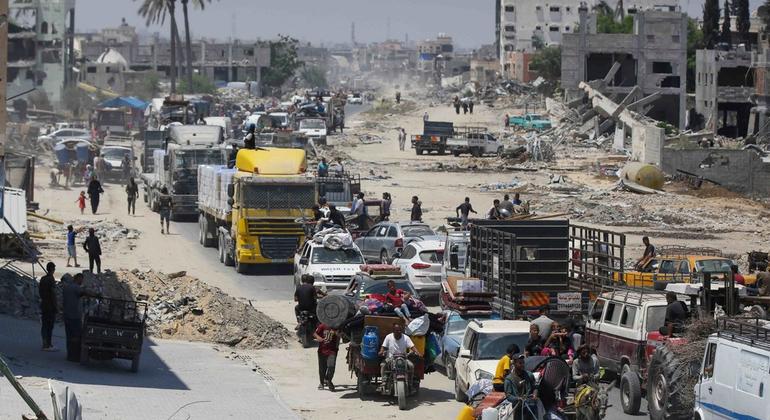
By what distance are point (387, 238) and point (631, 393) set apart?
1581 centimetres

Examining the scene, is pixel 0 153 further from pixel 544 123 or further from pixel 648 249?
pixel 544 123

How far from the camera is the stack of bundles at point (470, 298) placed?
74.9 feet

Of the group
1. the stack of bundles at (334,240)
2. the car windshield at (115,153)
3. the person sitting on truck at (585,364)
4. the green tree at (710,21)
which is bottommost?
the person sitting on truck at (585,364)

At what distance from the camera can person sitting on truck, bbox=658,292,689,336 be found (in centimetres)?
1908

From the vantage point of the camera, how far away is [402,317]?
2009 centimetres

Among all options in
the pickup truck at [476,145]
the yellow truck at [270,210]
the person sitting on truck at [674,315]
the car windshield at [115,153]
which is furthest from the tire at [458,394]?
the pickup truck at [476,145]

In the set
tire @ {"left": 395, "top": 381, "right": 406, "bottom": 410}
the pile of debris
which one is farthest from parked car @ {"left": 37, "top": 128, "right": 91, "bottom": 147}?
tire @ {"left": 395, "top": 381, "right": 406, "bottom": 410}

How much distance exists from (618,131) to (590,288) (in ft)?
184

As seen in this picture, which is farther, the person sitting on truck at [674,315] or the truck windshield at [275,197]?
the truck windshield at [275,197]

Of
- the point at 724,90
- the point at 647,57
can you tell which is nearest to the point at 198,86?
the point at 647,57

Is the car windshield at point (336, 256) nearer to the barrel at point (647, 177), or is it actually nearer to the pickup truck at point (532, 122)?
the barrel at point (647, 177)

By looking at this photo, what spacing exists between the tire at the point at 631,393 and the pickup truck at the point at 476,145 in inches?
2267

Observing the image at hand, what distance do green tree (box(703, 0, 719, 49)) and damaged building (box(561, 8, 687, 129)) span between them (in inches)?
658

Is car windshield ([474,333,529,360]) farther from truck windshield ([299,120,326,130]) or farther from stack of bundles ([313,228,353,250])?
truck windshield ([299,120,326,130])
